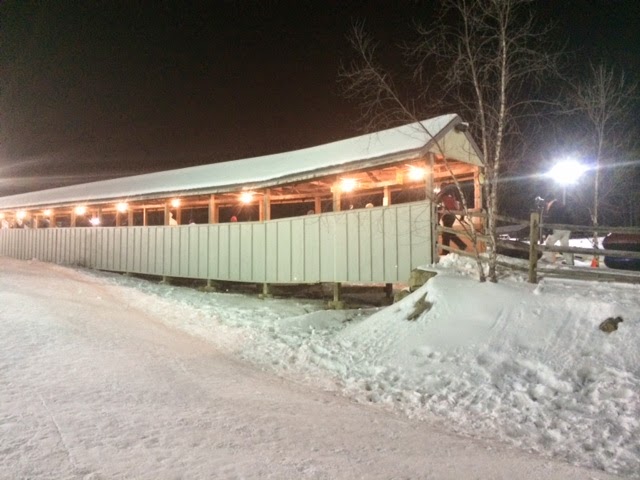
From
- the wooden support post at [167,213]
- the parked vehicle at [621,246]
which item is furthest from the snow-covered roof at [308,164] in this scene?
the parked vehicle at [621,246]

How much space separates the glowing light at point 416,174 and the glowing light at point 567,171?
17.3 ft

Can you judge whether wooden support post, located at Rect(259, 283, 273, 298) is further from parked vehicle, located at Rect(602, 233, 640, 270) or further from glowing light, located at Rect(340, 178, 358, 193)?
parked vehicle, located at Rect(602, 233, 640, 270)

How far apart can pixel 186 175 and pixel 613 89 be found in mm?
14534

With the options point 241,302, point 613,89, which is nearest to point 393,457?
point 241,302

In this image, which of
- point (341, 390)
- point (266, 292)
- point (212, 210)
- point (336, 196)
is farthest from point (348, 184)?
point (341, 390)

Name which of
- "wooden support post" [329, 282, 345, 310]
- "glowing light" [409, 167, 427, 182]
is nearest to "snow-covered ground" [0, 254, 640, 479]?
"wooden support post" [329, 282, 345, 310]

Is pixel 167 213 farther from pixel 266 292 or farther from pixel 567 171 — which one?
pixel 567 171

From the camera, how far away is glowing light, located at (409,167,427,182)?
11.4 m

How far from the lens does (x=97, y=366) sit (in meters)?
5.26

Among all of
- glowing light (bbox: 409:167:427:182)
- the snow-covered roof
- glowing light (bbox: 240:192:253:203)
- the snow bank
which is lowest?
the snow bank

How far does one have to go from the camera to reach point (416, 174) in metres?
12.1

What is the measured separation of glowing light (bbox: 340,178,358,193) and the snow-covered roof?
2.30 feet

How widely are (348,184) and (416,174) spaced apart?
1.81 metres

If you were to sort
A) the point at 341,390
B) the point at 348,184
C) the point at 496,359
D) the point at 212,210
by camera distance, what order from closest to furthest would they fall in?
the point at 341,390, the point at 496,359, the point at 348,184, the point at 212,210
